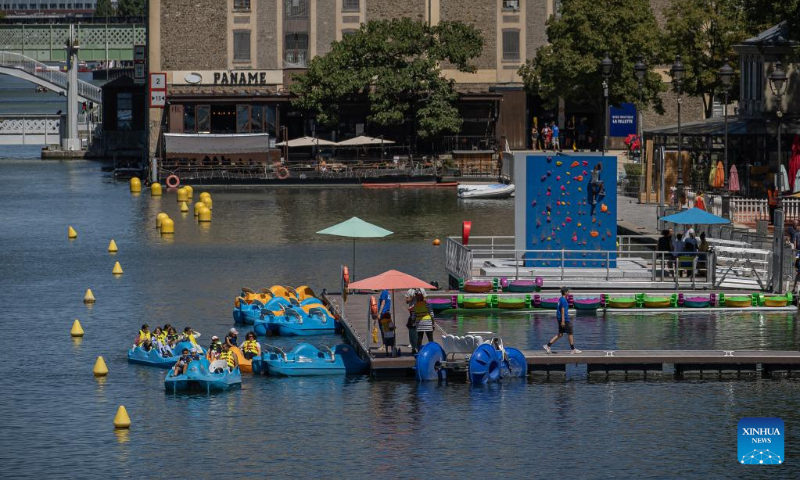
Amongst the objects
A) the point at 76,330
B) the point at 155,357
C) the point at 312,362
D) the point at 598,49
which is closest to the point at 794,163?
the point at 598,49

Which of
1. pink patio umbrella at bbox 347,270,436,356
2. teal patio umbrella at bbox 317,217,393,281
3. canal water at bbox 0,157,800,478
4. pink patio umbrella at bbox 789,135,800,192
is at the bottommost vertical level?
canal water at bbox 0,157,800,478

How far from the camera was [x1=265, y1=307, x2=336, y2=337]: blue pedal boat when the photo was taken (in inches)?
1609

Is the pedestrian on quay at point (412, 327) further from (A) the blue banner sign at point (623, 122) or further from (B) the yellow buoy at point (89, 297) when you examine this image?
(A) the blue banner sign at point (623, 122)

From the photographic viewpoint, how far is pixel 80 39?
171 meters

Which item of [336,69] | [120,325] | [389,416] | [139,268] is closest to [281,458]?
[389,416]

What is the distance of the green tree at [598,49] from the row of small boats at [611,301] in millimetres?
47231

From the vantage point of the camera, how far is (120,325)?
42406 millimetres

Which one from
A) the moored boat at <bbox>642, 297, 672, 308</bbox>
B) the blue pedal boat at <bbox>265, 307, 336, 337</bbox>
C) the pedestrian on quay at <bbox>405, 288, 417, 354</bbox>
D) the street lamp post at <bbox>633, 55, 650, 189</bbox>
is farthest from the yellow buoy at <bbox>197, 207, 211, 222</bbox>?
the pedestrian on quay at <bbox>405, 288, 417, 354</bbox>

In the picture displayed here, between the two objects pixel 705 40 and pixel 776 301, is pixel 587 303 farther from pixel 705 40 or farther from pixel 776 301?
pixel 705 40

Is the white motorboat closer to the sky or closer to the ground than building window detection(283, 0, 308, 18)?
closer to the ground

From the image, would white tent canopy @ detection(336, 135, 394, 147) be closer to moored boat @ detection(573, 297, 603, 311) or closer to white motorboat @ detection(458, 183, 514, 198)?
white motorboat @ detection(458, 183, 514, 198)

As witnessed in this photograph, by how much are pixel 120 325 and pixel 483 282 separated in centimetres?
1126

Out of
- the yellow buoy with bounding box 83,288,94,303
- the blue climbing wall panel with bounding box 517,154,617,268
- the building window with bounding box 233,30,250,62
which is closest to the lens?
the yellow buoy with bounding box 83,288,94,303

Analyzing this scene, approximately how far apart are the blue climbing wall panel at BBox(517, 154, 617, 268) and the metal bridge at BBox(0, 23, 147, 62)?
128576 millimetres
